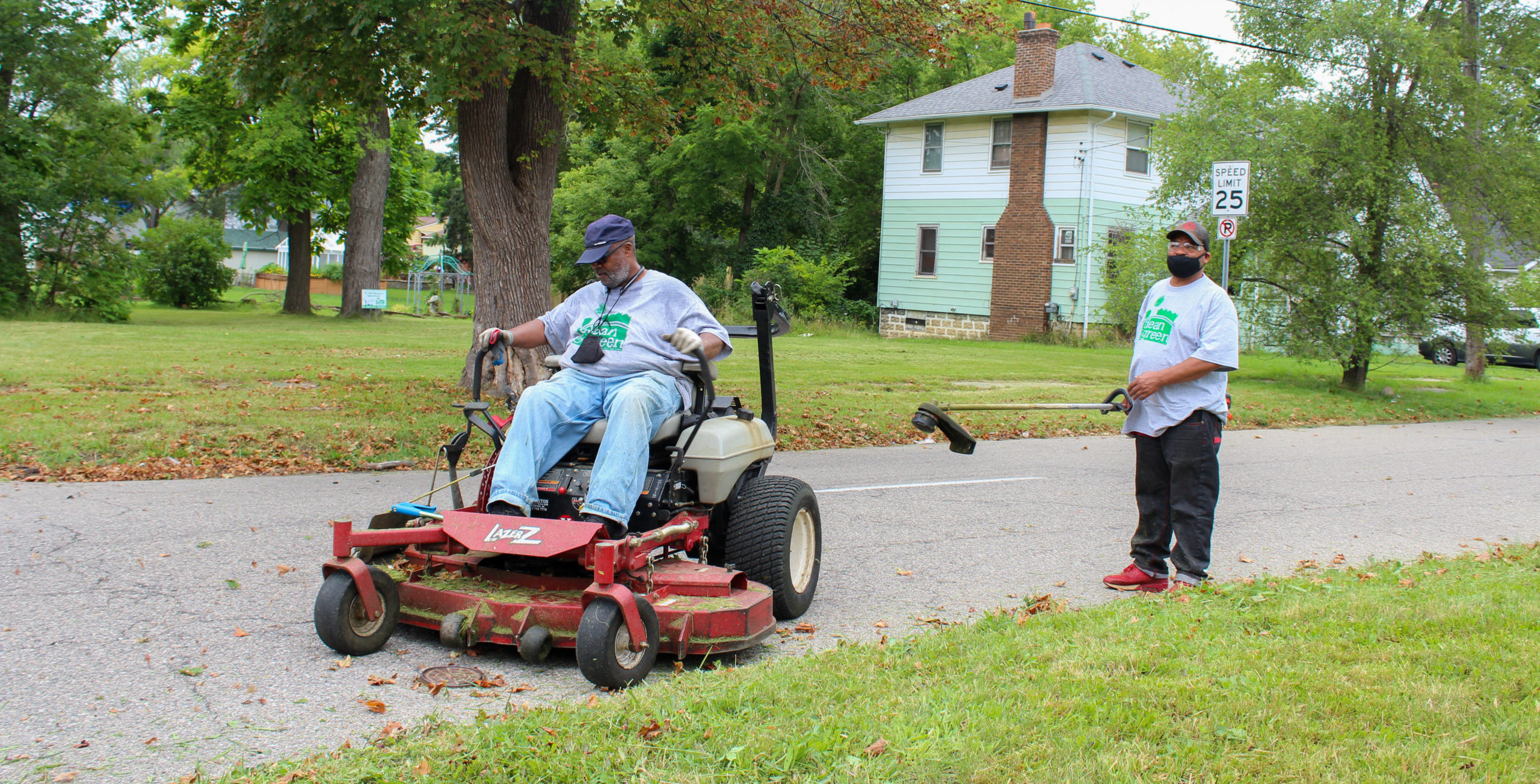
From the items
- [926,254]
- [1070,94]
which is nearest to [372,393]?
[1070,94]

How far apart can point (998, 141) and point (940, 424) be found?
1108 inches

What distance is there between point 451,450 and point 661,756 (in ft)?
7.66

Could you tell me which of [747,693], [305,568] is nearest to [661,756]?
[747,693]

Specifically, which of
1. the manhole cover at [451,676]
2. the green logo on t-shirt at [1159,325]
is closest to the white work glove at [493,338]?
the manhole cover at [451,676]

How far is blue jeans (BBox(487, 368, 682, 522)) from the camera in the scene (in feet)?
15.8

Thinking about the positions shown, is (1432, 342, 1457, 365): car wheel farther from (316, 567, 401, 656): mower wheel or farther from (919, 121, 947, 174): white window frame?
(316, 567, 401, 656): mower wheel

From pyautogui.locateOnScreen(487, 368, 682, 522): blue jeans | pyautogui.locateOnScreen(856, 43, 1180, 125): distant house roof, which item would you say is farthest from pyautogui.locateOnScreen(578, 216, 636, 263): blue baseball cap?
pyautogui.locateOnScreen(856, 43, 1180, 125): distant house roof

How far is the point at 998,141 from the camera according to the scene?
32.8m

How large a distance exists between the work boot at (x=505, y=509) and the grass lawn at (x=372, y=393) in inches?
208

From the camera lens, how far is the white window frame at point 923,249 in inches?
1364

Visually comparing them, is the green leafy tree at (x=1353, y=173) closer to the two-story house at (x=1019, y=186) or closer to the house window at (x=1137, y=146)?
the two-story house at (x=1019, y=186)

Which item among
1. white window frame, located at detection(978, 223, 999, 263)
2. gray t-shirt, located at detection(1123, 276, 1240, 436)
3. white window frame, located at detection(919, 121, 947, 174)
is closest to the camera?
gray t-shirt, located at detection(1123, 276, 1240, 436)

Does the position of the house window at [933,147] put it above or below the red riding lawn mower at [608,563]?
above

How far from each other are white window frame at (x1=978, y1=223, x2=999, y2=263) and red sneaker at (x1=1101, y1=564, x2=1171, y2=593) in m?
27.3
